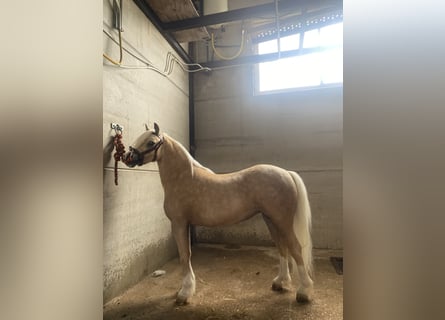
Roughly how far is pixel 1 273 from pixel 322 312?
135cm

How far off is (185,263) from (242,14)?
1.86 meters

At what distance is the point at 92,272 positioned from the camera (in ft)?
1.55

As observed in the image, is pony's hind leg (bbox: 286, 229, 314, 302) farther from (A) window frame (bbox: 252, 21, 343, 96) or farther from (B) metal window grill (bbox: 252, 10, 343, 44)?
(B) metal window grill (bbox: 252, 10, 343, 44)

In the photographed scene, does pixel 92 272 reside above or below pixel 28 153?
below

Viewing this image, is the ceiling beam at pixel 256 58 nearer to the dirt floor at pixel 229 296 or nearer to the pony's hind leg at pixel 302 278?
the pony's hind leg at pixel 302 278

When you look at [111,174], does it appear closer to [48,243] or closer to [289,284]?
[48,243]

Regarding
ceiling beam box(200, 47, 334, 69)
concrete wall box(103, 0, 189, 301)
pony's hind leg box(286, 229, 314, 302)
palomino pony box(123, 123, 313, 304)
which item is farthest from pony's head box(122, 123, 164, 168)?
ceiling beam box(200, 47, 334, 69)

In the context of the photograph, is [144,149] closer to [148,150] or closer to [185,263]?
[148,150]

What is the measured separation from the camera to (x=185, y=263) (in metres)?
1.26

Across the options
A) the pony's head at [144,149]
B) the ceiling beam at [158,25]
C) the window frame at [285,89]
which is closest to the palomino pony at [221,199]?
the pony's head at [144,149]

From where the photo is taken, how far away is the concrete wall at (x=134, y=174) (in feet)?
4.16

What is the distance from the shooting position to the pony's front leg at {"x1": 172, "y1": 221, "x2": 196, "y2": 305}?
122 cm

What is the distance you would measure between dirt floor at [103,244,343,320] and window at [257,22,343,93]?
1.78m

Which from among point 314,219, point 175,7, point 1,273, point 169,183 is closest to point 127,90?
point 169,183
